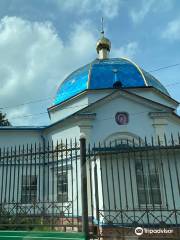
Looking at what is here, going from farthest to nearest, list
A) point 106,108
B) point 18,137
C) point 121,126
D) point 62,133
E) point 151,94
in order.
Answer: point 151,94 → point 18,137 → point 62,133 → point 106,108 → point 121,126

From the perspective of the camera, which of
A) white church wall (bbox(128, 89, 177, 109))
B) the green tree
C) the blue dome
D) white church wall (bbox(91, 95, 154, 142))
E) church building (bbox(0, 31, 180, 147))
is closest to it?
white church wall (bbox(91, 95, 154, 142))

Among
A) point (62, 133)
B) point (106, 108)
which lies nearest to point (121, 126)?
point (106, 108)

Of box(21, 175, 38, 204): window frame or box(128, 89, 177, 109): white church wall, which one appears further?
box(128, 89, 177, 109): white church wall

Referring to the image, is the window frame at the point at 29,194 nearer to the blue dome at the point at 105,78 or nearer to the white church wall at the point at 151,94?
the blue dome at the point at 105,78

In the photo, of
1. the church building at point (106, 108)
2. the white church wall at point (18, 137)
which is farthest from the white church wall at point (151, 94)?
the white church wall at point (18, 137)

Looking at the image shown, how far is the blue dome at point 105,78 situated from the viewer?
17.5 metres

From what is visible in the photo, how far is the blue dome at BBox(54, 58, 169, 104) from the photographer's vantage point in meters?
17.5

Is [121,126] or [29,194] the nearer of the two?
[29,194]

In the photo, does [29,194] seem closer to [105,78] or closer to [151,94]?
[105,78]

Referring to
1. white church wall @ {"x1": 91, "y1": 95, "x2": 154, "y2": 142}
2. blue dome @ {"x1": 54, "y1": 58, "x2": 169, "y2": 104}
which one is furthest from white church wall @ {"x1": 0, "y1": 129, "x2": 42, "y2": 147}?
white church wall @ {"x1": 91, "y1": 95, "x2": 154, "y2": 142}

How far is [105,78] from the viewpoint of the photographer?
17.7 metres

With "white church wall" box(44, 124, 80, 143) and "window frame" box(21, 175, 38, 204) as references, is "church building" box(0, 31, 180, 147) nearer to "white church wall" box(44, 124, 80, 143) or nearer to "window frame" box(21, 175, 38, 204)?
"white church wall" box(44, 124, 80, 143)

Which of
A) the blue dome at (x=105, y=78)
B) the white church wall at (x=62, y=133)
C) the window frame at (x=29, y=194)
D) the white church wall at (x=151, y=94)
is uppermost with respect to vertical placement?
the blue dome at (x=105, y=78)

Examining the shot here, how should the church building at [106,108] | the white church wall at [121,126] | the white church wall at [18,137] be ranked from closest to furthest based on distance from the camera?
the white church wall at [121,126], the church building at [106,108], the white church wall at [18,137]
